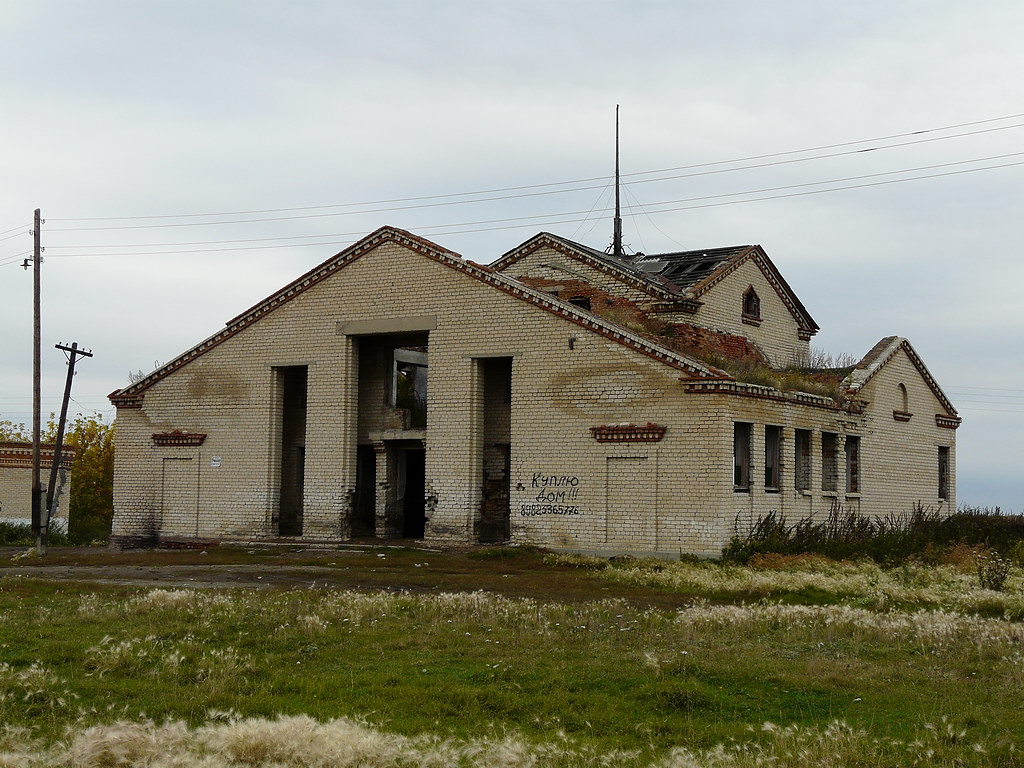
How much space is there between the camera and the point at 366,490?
32.9m

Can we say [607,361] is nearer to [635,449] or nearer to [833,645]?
[635,449]

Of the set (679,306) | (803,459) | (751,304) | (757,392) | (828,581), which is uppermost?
(751,304)

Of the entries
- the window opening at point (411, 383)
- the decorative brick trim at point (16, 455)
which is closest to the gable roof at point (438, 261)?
the window opening at point (411, 383)

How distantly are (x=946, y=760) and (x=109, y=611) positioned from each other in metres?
10.9

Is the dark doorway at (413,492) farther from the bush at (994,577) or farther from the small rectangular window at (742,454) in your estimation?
the bush at (994,577)

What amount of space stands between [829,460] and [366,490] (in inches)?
504

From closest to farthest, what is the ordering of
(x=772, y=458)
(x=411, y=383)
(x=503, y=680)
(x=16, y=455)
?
(x=503, y=680) < (x=772, y=458) < (x=411, y=383) < (x=16, y=455)

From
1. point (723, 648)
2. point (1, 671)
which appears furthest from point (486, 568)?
point (1, 671)

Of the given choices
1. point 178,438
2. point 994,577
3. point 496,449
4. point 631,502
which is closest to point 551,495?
point 631,502

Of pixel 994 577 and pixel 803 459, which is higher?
pixel 803 459

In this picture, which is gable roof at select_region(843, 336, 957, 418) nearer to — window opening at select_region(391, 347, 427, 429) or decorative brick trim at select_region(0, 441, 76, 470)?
window opening at select_region(391, 347, 427, 429)

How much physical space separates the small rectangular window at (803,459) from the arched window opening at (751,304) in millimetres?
6252

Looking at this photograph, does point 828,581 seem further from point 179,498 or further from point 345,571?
point 179,498

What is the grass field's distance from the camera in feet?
25.9
